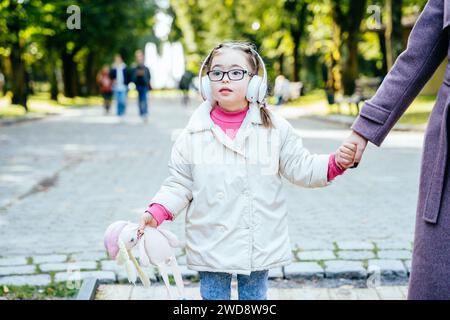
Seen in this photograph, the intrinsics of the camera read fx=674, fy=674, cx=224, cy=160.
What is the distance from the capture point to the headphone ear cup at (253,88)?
301 centimetres

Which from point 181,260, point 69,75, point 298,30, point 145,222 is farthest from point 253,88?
point 69,75

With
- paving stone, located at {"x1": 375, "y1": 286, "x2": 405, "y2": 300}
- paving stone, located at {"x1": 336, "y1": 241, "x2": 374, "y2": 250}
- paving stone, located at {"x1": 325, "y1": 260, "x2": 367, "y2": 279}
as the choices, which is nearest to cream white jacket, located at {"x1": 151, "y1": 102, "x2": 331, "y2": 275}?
paving stone, located at {"x1": 375, "y1": 286, "x2": 405, "y2": 300}

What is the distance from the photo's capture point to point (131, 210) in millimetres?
7230

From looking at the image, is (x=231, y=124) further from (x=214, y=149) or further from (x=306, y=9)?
(x=306, y=9)

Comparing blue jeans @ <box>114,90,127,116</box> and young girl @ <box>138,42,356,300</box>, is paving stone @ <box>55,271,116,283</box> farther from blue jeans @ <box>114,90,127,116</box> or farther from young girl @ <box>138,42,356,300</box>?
blue jeans @ <box>114,90,127,116</box>

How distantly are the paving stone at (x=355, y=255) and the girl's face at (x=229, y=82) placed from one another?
A: 8.39 ft

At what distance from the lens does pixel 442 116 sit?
2.12 meters

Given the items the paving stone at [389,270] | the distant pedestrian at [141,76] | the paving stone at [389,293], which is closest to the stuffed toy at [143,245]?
the paving stone at [389,293]

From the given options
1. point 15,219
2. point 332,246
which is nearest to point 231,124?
point 332,246

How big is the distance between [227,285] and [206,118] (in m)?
0.80

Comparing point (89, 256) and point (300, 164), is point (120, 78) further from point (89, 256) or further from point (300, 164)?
point (300, 164)

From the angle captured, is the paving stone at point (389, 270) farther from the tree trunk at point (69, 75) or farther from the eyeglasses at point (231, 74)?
the tree trunk at point (69, 75)

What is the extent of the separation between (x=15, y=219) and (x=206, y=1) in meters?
41.8
